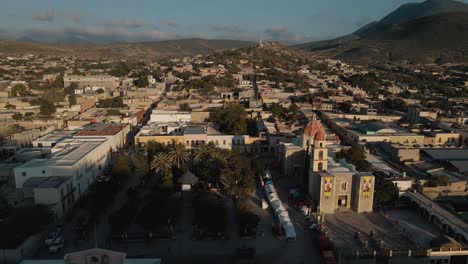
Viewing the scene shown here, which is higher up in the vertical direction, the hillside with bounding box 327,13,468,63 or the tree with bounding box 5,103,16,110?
the hillside with bounding box 327,13,468,63

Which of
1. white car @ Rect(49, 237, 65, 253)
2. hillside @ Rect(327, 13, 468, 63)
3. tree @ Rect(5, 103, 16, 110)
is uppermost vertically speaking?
hillside @ Rect(327, 13, 468, 63)

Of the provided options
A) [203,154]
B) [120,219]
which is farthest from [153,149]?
[120,219]

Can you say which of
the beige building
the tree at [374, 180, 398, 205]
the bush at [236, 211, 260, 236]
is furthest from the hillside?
the bush at [236, 211, 260, 236]

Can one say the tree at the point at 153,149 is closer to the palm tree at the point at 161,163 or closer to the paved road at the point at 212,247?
the palm tree at the point at 161,163

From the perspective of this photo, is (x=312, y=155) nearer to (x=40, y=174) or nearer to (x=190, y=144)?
(x=190, y=144)

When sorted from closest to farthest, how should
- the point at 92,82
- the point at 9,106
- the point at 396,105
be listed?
the point at 9,106
the point at 396,105
the point at 92,82

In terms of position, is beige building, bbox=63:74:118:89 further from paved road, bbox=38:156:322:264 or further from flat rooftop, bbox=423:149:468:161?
flat rooftop, bbox=423:149:468:161

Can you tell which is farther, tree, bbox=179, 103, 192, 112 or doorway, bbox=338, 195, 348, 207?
tree, bbox=179, 103, 192, 112

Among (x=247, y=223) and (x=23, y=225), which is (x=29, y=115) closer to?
(x=23, y=225)
